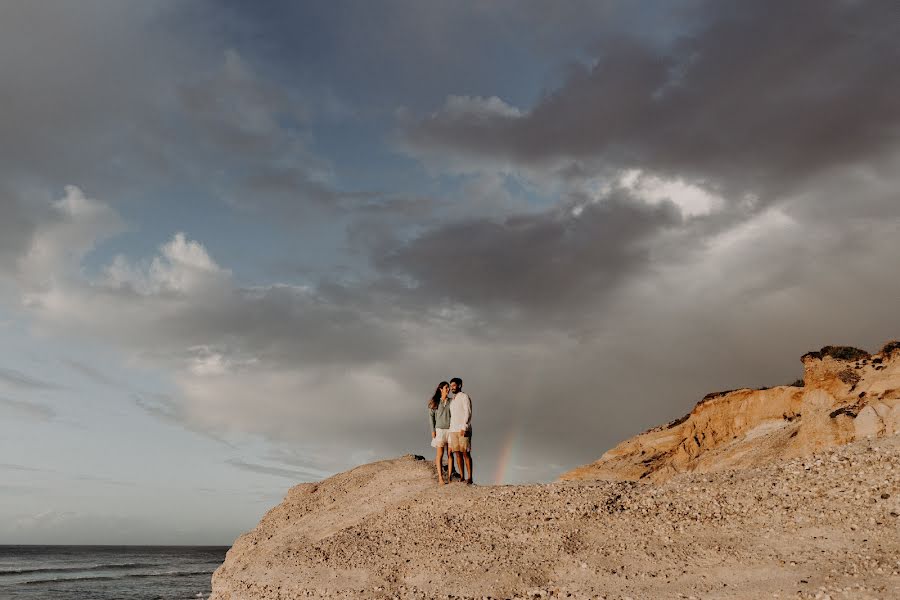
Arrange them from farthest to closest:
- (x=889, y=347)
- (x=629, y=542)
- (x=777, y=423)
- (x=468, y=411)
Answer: (x=777, y=423)
(x=889, y=347)
(x=468, y=411)
(x=629, y=542)

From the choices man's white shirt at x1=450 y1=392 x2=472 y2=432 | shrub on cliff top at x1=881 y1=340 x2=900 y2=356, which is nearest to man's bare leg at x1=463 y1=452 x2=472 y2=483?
man's white shirt at x1=450 y1=392 x2=472 y2=432

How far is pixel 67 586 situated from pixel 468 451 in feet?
180

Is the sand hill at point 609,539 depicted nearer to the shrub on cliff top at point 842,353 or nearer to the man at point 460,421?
the man at point 460,421

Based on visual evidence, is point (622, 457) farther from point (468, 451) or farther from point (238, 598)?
point (238, 598)

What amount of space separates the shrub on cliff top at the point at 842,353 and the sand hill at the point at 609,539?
1764 cm

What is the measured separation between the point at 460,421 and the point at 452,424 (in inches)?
12.3

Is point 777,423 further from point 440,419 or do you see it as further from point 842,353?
point 440,419

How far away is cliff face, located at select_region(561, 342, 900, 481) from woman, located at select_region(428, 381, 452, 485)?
17.8 meters

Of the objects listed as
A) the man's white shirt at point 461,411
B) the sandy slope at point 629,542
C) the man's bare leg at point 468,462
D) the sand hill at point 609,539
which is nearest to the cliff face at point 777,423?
the sand hill at point 609,539

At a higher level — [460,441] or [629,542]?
[460,441]

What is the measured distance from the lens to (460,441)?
60.1 ft

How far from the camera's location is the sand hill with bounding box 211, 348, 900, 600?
10789 mm

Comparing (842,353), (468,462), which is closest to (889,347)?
(842,353)

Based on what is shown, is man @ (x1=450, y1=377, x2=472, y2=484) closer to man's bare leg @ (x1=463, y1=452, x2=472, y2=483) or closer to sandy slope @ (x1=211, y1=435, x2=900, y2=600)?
man's bare leg @ (x1=463, y1=452, x2=472, y2=483)
